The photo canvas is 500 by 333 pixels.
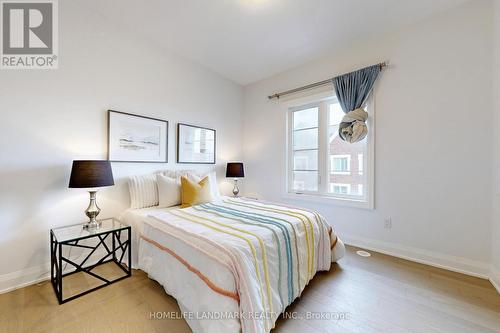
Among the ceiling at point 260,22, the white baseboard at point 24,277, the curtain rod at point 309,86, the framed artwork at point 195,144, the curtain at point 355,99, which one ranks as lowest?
the white baseboard at point 24,277

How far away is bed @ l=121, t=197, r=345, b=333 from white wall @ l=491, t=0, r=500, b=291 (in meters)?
1.31

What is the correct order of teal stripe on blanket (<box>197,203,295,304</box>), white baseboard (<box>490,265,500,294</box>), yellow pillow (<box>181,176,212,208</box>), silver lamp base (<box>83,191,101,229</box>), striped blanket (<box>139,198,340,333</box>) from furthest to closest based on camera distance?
yellow pillow (<box>181,176,212,208</box>) < silver lamp base (<box>83,191,101,229</box>) < white baseboard (<box>490,265,500,294</box>) < teal stripe on blanket (<box>197,203,295,304</box>) < striped blanket (<box>139,198,340,333</box>)

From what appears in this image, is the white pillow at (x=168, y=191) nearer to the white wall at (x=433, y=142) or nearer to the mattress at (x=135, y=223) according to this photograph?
the mattress at (x=135, y=223)

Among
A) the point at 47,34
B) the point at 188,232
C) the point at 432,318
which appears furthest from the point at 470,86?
the point at 47,34

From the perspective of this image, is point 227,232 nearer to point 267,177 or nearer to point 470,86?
point 267,177

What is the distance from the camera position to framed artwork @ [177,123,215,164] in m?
2.94

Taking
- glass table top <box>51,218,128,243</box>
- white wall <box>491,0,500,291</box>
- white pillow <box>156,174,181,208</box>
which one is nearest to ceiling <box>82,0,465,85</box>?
white wall <box>491,0,500,291</box>

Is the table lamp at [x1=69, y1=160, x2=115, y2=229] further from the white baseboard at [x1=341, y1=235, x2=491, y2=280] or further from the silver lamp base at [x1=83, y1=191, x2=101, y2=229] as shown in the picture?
the white baseboard at [x1=341, y1=235, x2=491, y2=280]

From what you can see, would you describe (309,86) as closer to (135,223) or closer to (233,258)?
(233,258)

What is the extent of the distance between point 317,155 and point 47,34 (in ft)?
11.3

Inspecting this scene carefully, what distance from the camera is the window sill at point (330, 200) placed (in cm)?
259

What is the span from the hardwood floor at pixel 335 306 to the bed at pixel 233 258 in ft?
0.46

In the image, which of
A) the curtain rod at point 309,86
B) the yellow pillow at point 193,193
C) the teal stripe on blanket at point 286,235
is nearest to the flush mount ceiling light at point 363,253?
the teal stripe on blanket at point 286,235

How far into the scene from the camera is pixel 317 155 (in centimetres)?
308
